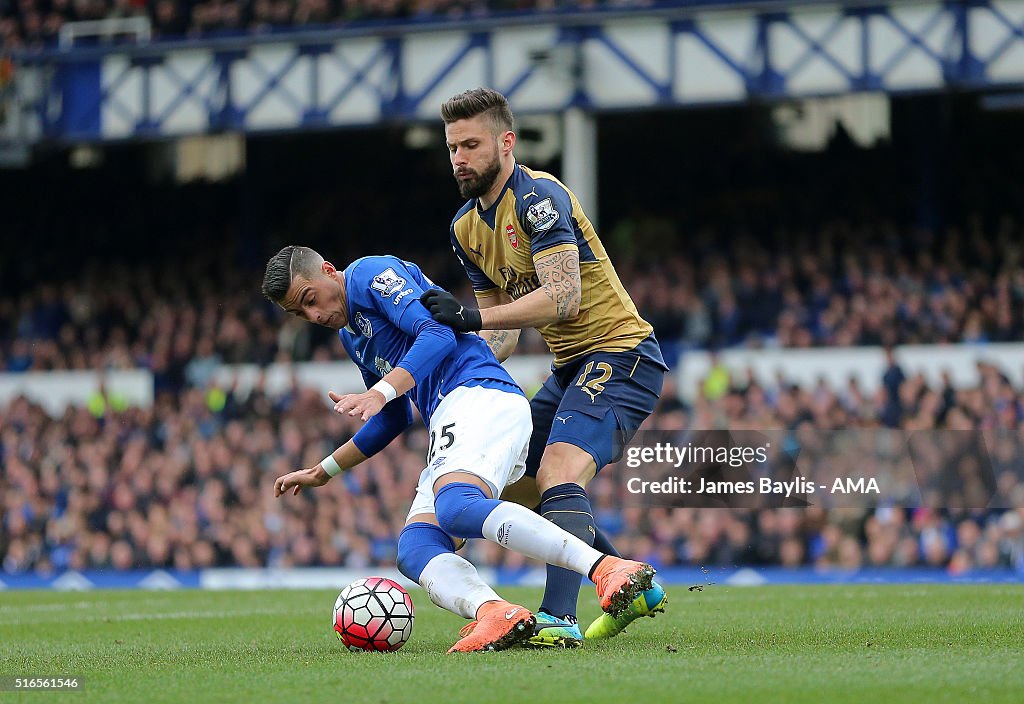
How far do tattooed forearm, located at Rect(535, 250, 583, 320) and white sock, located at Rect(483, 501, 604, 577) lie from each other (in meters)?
0.99

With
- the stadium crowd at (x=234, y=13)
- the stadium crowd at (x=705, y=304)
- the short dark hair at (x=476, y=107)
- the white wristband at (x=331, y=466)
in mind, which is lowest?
the white wristband at (x=331, y=466)

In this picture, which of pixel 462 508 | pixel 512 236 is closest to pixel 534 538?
pixel 462 508

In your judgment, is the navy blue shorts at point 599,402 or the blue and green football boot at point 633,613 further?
the navy blue shorts at point 599,402

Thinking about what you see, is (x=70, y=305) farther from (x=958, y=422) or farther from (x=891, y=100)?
(x=958, y=422)

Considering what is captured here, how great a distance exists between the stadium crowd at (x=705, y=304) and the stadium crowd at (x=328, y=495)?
1580 mm

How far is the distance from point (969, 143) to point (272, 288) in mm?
17779

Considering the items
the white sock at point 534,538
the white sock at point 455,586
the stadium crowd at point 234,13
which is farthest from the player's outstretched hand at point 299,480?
the stadium crowd at point 234,13

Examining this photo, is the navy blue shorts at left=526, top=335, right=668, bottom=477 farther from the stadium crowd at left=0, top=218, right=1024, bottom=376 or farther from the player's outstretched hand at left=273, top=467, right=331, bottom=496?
the stadium crowd at left=0, top=218, right=1024, bottom=376

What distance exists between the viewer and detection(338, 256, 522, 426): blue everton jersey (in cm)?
619

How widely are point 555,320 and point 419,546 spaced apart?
112 cm

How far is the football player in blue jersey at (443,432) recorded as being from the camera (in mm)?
5781

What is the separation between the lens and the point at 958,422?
14.4m

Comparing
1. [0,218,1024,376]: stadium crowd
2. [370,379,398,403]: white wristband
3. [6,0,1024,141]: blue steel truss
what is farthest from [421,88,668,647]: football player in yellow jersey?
[6,0,1024,141]: blue steel truss

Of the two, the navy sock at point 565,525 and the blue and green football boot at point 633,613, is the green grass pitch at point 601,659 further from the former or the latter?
the navy sock at point 565,525
